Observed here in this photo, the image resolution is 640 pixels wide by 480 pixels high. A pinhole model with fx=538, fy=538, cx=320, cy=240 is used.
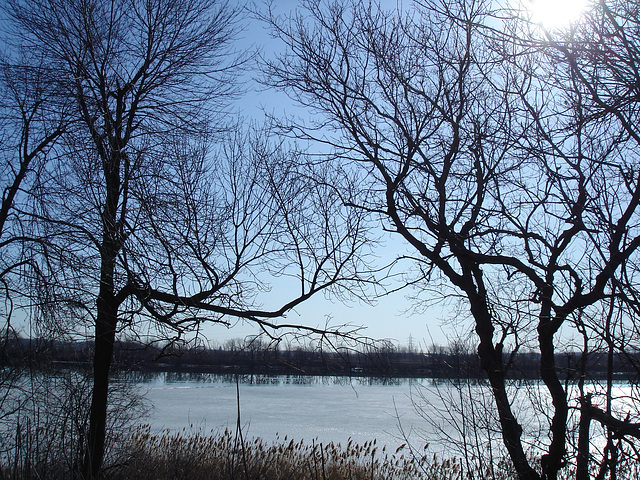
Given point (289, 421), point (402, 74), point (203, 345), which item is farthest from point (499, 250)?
point (289, 421)

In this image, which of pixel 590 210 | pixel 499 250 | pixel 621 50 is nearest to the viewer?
pixel 621 50

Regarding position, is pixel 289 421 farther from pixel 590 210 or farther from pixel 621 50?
pixel 621 50

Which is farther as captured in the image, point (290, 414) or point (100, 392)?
point (290, 414)

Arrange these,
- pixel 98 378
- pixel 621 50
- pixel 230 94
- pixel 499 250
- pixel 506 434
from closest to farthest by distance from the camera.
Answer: pixel 621 50
pixel 506 434
pixel 499 250
pixel 98 378
pixel 230 94

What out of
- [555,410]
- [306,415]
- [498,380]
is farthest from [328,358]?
[306,415]

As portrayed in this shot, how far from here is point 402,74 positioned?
504cm

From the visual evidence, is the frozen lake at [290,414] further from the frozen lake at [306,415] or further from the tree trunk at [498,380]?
the tree trunk at [498,380]

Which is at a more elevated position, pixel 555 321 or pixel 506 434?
pixel 555 321

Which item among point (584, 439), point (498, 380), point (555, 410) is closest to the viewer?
point (584, 439)

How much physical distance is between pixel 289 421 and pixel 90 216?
41.6 ft

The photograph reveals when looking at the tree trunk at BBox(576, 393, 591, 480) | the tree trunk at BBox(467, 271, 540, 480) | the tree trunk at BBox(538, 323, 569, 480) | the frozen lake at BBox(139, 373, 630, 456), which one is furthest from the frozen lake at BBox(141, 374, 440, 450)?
the tree trunk at BBox(576, 393, 591, 480)

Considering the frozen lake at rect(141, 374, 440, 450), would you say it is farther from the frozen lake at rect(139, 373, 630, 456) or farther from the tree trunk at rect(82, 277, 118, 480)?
the tree trunk at rect(82, 277, 118, 480)

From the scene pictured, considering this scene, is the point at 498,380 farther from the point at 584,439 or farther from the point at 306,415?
the point at 306,415

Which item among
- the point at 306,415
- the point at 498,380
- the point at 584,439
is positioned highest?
the point at 498,380
